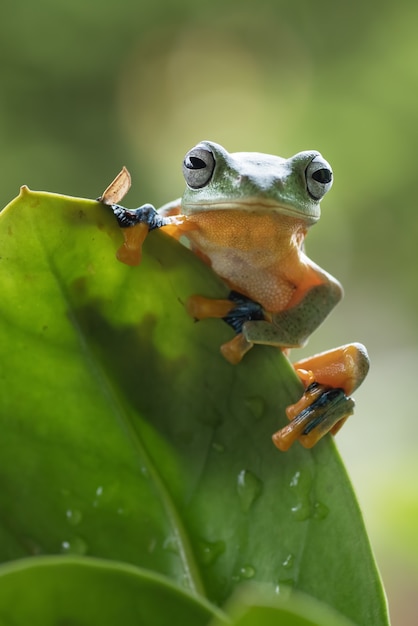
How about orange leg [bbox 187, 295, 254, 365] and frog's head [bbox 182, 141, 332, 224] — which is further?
frog's head [bbox 182, 141, 332, 224]

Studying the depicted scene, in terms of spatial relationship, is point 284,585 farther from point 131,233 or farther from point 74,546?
point 131,233

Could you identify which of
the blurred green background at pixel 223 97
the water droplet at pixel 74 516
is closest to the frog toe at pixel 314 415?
the water droplet at pixel 74 516

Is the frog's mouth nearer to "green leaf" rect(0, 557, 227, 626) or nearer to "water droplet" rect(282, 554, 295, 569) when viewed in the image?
"water droplet" rect(282, 554, 295, 569)

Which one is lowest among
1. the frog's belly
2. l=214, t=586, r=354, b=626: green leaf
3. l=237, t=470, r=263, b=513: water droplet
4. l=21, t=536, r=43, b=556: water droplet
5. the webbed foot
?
l=21, t=536, r=43, b=556: water droplet

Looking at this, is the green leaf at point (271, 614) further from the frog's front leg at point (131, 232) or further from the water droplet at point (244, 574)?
the frog's front leg at point (131, 232)

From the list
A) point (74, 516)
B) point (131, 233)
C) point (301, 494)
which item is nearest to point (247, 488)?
point (301, 494)

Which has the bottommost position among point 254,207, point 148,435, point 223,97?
point 148,435

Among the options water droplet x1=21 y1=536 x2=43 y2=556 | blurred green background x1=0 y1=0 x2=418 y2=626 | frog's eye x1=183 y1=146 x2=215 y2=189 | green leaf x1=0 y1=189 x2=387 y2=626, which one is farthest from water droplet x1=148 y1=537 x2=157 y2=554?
blurred green background x1=0 y1=0 x2=418 y2=626

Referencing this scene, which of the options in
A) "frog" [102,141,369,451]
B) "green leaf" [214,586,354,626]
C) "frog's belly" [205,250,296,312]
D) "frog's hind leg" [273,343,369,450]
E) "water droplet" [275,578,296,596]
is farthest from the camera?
"frog's belly" [205,250,296,312]
